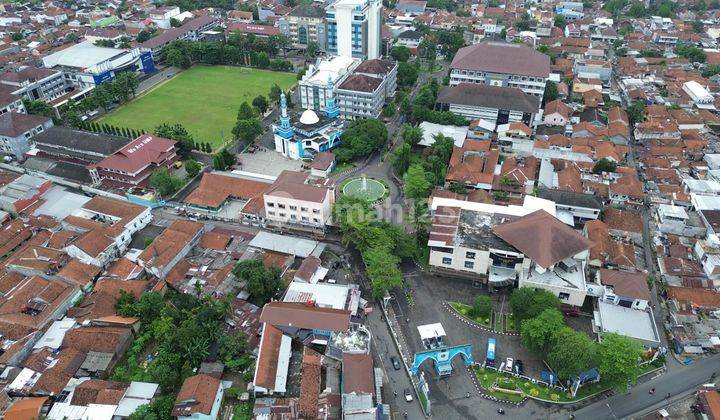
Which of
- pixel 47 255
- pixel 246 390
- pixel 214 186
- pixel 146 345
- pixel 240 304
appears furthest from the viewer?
pixel 214 186

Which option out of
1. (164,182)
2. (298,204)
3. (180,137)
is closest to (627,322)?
(298,204)

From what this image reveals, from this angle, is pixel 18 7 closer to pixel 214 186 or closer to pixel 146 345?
pixel 214 186

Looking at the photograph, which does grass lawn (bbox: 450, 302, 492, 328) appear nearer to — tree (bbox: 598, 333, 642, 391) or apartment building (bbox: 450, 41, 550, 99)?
tree (bbox: 598, 333, 642, 391)

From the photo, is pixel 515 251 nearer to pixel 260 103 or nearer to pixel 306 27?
Result: pixel 260 103

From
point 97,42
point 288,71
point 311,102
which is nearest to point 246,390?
point 311,102

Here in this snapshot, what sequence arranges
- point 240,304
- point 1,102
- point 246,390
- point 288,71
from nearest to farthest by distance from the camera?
point 246,390
point 240,304
point 1,102
point 288,71
